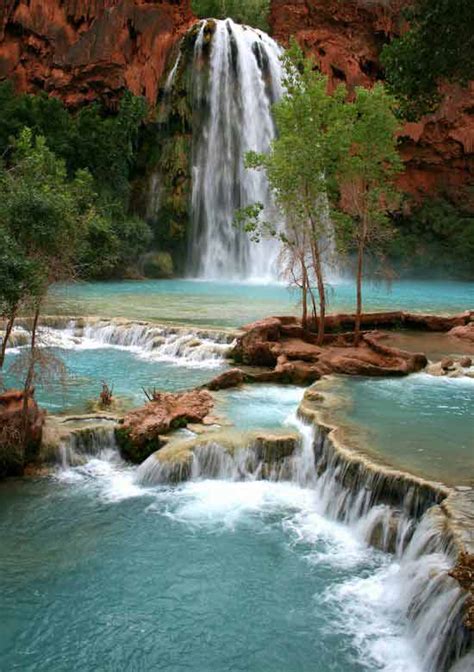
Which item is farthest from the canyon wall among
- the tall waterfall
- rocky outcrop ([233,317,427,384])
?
rocky outcrop ([233,317,427,384])

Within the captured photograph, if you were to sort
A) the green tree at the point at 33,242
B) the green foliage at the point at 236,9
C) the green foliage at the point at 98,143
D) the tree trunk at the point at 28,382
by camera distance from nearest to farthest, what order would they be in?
1. the green tree at the point at 33,242
2. the tree trunk at the point at 28,382
3. the green foliage at the point at 98,143
4. the green foliage at the point at 236,9

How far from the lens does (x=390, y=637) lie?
718 cm

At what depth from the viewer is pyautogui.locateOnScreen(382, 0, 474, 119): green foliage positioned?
6930 mm

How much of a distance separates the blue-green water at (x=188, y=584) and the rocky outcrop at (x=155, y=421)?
3.19 feet

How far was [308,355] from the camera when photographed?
16.8 meters

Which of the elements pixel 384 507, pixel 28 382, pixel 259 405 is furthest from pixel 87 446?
pixel 384 507

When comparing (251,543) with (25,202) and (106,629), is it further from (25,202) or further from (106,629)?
(25,202)

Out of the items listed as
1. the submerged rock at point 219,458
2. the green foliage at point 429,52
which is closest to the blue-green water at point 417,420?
the submerged rock at point 219,458

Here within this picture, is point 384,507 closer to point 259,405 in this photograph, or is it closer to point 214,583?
point 214,583

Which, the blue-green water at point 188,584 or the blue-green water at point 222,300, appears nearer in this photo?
the blue-green water at point 188,584

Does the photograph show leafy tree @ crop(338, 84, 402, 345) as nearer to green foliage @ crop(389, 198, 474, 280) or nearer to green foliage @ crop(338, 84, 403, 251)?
green foliage @ crop(338, 84, 403, 251)

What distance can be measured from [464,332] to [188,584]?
1530 centimetres

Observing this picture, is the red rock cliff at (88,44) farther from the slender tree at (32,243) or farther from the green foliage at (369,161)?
→ the slender tree at (32,243)

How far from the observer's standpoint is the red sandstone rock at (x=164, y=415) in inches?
467
